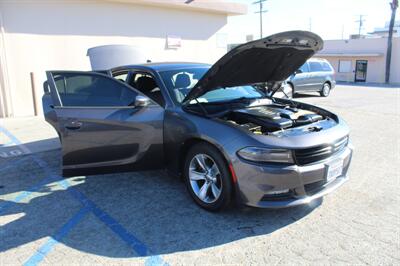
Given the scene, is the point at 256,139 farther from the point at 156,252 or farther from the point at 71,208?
the point at 71,208

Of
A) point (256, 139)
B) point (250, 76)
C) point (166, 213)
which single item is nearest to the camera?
point (256, 139)

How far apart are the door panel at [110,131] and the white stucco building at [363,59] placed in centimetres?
2869

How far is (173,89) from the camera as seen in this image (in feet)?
13.6

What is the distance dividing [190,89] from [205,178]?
47.6 inches

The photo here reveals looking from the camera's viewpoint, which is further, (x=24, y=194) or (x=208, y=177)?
(x=24, y=194)

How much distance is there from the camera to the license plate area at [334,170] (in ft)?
11.0

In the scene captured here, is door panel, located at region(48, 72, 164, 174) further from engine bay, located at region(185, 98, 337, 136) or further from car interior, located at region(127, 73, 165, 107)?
engine bay, located at region(185, 98, 337, 136)

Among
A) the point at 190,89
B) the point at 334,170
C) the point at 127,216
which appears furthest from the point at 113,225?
the point at 334,170

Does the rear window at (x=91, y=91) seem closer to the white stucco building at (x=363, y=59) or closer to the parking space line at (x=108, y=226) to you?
the parking space line at (x=108, y=226)

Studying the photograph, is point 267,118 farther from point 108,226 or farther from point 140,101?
point 108,226

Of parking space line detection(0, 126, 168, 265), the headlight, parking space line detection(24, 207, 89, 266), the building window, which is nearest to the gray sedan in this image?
the headlight

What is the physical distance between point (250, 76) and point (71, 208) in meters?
2.70

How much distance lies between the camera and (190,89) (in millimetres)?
4191

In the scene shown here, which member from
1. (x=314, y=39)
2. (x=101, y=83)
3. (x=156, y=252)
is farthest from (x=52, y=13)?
(x=156, y=252)
